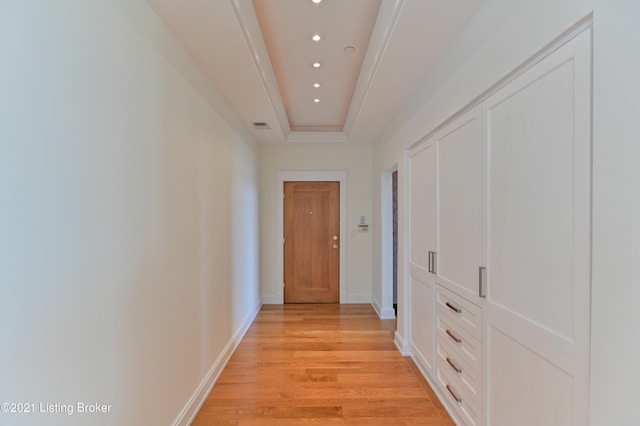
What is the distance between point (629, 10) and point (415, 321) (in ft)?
8.18

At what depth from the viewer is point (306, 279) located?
4.69 meters

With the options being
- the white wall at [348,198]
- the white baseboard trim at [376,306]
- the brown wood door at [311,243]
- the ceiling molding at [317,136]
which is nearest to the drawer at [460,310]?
the white baseboard trim at [376,306]

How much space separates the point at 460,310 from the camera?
6.13ft

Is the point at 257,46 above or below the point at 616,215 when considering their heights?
above

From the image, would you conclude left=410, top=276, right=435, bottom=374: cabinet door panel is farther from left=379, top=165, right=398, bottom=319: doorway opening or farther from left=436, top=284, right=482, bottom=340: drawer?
left=379, top=165, right=398, bottom=319: doorway opening

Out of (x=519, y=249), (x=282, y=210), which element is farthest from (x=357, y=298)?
(x=519, y=249)

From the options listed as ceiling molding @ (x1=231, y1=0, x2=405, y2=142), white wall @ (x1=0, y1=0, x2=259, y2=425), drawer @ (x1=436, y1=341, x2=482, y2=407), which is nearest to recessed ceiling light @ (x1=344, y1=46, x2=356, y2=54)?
ceiling molding @ (x1=231, y1=0, x2=405, y2=142)

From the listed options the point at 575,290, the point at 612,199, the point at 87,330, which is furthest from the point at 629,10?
the point at 87,330

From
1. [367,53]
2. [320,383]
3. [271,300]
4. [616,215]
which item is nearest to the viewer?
[616,215]

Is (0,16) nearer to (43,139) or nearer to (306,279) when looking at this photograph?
(43,139)

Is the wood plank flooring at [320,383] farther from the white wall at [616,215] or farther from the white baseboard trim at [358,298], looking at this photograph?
the white wall at [616,215]

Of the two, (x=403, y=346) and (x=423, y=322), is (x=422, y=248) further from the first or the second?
(x=403, y=346)

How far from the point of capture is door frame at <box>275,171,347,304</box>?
4.59 m

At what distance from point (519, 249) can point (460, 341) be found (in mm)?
856
